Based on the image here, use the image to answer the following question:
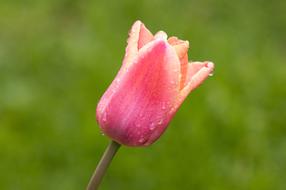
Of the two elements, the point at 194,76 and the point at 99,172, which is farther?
the point at 194,76

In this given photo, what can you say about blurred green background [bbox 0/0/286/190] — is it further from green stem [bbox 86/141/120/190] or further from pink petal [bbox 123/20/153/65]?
green stem [bbox 86/141/120/190]

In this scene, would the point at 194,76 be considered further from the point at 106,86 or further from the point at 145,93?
the point at 106,86

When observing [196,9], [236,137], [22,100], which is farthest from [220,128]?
[196,9]

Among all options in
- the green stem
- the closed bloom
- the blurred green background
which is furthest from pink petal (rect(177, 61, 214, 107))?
the blurred green background

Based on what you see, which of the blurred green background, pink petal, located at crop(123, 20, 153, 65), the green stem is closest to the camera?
the green stem

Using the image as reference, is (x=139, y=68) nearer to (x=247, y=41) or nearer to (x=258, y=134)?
(x=258, y=134)

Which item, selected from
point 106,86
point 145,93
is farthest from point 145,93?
point 106,86
